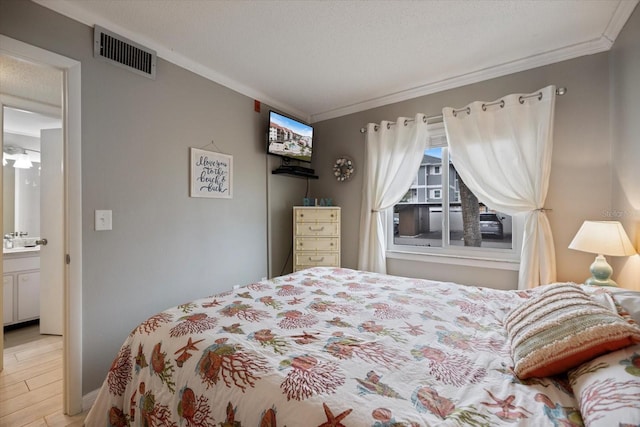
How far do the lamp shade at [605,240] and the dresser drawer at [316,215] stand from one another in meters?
2.08

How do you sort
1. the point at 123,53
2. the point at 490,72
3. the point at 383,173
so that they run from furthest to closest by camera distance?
the point at 383,173
the point at 490,72
the point at 123,53

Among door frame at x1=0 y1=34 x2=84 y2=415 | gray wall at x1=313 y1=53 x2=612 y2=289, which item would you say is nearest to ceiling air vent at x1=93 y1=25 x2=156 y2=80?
door frame at x1=0 y1=34 x2=84 y2=415

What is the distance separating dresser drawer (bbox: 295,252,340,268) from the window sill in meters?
0.68

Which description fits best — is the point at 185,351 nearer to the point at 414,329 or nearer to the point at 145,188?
the point at 414,329

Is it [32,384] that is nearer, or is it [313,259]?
[32,384]

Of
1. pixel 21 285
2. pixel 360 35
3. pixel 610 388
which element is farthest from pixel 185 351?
pixel 21 285

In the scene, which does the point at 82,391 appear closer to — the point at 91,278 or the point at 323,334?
the point at 91,278

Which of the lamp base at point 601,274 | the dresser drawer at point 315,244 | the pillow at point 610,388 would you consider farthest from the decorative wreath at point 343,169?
the pillow at point 610,388

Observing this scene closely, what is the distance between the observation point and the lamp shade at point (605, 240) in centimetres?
167

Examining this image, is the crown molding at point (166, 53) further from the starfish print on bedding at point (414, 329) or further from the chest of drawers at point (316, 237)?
the starfish print on bedding at point (414, 329)

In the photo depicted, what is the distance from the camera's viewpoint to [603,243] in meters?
1.72

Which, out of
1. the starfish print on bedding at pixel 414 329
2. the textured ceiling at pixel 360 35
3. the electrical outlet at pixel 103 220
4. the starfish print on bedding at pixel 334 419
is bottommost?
the starfish print on bedding at pixel 334 419

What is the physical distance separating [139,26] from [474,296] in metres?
2.95

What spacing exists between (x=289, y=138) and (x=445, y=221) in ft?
6.51
